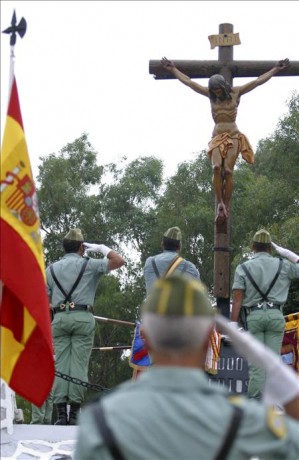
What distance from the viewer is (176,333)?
3297 mm

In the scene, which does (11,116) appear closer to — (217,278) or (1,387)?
(1,387)

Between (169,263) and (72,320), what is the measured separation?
0.91 m

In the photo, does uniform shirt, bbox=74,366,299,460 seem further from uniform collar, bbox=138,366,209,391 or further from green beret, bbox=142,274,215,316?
green beret, bbox=142,274,215,316

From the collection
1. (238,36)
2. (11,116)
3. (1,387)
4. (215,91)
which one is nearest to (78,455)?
(11,116)

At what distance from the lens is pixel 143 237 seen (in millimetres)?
42156

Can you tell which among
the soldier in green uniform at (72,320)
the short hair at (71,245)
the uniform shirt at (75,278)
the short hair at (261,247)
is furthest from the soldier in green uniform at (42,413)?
the short hair at (261,247)

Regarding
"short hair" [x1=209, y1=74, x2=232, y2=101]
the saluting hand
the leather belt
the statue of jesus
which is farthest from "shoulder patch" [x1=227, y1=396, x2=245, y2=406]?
the saluting hand

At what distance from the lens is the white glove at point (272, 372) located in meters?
3.61

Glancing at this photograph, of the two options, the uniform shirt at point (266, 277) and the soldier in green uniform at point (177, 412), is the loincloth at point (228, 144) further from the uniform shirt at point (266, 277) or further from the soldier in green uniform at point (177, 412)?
the soldier in green uniform at point (177, 412)

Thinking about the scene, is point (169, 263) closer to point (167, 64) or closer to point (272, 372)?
point (167, 64)

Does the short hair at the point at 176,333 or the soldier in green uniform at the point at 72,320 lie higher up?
the soldier in green uniform at the point at 72,320

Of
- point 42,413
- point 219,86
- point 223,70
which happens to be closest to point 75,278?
point 42,413

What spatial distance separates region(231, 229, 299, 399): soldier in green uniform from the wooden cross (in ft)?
17.2

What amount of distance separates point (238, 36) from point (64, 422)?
7.30 metres
